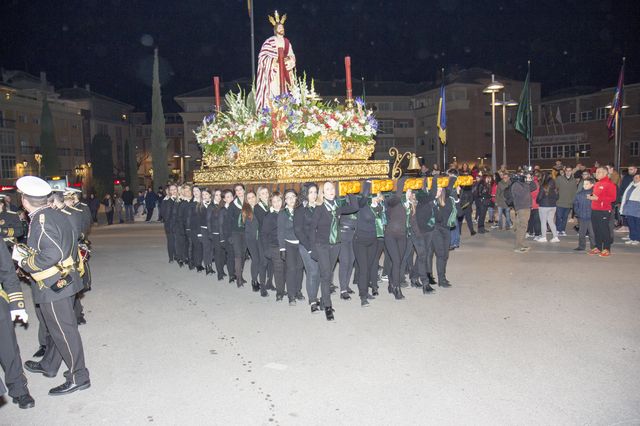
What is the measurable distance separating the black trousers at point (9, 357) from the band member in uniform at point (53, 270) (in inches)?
12.3

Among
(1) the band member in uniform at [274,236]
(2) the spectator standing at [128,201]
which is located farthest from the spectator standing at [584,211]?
(2) the spectator standing at [128,201]

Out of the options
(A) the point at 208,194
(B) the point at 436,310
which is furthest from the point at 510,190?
(A) the point at 208,194

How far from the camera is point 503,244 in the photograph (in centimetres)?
1327

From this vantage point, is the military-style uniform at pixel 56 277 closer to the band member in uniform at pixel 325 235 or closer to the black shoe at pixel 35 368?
the black shoe at pixel 35 368

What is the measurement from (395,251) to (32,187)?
535 centimetres

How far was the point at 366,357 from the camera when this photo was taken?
5348 mm

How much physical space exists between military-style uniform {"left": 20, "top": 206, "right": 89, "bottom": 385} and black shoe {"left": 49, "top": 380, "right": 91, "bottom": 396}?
0.07 ft

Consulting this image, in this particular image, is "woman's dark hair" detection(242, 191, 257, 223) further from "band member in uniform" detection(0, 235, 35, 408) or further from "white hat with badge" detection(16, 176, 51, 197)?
"band member in uniform" detection(0, 235, 35, 408)

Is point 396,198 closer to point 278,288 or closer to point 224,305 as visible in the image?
point 278,288

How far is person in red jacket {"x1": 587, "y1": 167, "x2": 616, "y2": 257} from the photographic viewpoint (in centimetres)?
1108

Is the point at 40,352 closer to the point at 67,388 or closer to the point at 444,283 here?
the point at 67,388

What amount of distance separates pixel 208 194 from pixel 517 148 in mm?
44786

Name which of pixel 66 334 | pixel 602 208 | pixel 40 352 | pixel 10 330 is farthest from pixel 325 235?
pixel 602 208

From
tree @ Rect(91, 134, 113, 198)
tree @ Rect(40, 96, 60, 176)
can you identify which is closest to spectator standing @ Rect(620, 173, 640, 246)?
tree @ Rect(40, 96, 60, 176)
